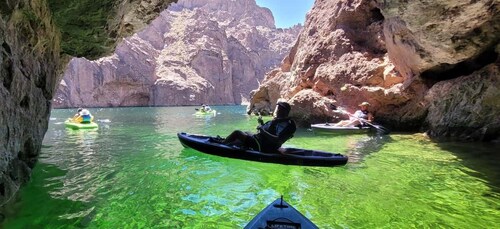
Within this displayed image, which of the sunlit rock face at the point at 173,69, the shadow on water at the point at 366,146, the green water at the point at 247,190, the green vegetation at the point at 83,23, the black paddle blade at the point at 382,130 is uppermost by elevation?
the sunlit rock face at the point at 173,69

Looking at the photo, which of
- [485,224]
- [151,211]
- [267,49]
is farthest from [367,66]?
[267,49]

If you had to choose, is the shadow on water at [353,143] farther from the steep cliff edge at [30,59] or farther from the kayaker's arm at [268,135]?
the steep cliff edge at [30,59]

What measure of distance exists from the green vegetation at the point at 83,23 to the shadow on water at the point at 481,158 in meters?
9.41

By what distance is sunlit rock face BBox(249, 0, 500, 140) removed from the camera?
11.3 m

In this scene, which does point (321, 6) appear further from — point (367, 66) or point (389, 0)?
point (389, 0)

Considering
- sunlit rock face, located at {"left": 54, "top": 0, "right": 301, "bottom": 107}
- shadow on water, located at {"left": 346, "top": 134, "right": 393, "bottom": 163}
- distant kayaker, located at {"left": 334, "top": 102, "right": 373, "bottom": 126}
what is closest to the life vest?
shadow on water, located at {"left": 346, "top": 134, "right": 393, "bottom": 163}

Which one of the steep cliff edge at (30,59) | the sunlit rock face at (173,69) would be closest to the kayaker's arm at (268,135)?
the steep cliff edge at (30,59)

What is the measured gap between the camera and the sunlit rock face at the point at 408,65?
446 inches

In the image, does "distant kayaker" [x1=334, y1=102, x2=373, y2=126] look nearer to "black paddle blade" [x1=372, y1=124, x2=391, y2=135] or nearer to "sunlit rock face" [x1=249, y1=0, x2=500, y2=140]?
"sunlit rock face" [x1=249, y1=0, x2=500, y2=140]

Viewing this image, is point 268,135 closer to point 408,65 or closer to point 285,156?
point 285,156

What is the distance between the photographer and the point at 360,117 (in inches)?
697

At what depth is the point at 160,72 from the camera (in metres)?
90.9

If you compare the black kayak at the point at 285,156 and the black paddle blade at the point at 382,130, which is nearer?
the black kayak at the point at 285,156

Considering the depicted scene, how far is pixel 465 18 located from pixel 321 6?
1933 centimetres
